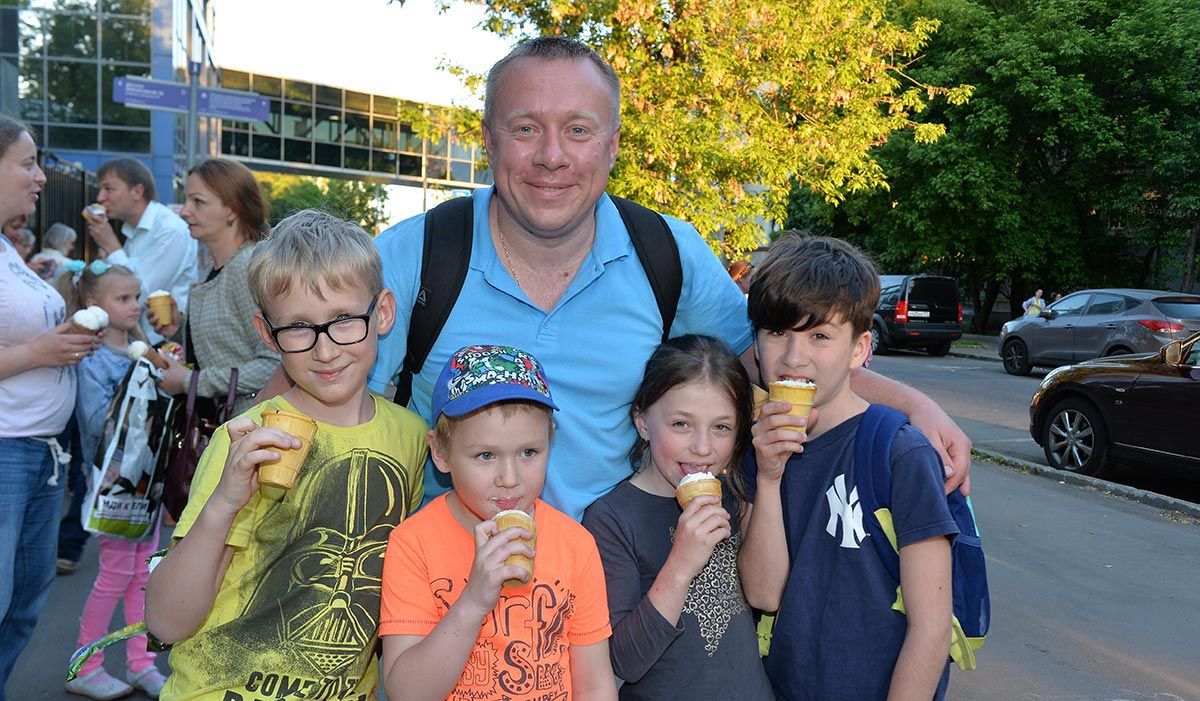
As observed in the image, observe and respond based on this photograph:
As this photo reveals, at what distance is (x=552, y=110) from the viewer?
2.48 metres

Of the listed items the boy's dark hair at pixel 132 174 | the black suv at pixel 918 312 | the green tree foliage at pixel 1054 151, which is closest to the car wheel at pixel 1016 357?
the black suv at pixel 918 312

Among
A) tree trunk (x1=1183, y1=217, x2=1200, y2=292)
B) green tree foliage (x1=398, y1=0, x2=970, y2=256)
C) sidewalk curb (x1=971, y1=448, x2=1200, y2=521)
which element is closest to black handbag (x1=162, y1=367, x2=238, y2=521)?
sidewalk curb (x1=971, y1=448, x2=1200, y2=521)

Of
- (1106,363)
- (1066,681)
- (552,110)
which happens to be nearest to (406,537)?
(552,110)

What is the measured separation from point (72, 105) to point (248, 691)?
27.3 m

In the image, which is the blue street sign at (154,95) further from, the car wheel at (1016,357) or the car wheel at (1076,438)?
the car wheel at (1016,357)

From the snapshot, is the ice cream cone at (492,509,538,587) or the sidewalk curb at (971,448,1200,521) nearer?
the ice cream cone at (492,509,538,587)

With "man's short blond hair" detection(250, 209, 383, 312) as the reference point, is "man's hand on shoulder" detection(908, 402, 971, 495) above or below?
below

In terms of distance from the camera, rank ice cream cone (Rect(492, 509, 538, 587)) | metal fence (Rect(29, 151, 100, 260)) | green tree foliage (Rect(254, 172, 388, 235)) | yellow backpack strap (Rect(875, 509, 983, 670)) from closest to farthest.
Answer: ice cream cone (Rect(492, 509, 538, 587))
yellow backpack strap (Rect(875, 509, 983, 670))
metal fence (Rect(29, 151, 100, 260))
green tree foliage (Rect(254, 172, 388, 235))

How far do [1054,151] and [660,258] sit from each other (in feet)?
97.1

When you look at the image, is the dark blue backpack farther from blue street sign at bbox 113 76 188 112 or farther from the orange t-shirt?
blue street sign at bbox 113 76 188 112

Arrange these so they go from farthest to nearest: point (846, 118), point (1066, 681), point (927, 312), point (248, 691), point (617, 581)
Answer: point (927, 312) < point (846, 118) < point (1066, 681) < point (617, 581) < point (248, 691)

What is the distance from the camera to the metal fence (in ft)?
36.7

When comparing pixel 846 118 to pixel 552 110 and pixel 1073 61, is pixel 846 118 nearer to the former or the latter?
pixel 552 110

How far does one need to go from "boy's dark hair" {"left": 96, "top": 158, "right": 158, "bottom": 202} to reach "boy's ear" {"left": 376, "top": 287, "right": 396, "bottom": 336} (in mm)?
4932
